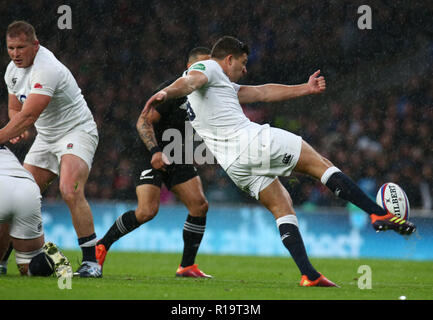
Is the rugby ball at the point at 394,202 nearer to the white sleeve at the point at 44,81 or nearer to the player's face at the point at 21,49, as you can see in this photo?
the white sleeve at the point at 44,81

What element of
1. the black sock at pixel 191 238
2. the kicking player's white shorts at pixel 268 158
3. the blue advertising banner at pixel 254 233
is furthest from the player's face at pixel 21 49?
the blue advertising banner at pixel 254 233

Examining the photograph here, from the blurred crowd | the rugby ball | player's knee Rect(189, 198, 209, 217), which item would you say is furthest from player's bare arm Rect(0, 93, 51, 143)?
the blurred crowd

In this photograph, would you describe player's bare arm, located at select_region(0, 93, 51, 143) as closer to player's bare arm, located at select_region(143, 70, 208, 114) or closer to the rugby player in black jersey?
player's bare arm, located at select_region(143, 70, 208, 114)

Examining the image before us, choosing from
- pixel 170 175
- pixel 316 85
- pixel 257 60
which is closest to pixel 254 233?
pixel 257 60

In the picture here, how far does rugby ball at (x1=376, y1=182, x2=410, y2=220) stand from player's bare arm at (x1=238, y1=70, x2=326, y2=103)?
3.80 ft

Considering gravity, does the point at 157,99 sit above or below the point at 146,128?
above

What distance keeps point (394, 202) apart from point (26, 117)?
283 centimetres

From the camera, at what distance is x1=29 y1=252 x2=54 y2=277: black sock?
228 inches

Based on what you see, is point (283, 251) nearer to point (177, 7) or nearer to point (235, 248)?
point (235, 248)

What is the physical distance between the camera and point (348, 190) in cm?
529

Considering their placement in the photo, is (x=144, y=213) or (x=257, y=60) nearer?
(x=144, y=213)

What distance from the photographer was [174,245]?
481 inches

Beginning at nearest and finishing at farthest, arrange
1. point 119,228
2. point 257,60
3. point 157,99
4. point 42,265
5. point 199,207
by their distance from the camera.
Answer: point 157,99
point 42,265
point 119,228
point 199,207
point 257,60

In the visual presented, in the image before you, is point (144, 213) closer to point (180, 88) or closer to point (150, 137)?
point (150, 137)
